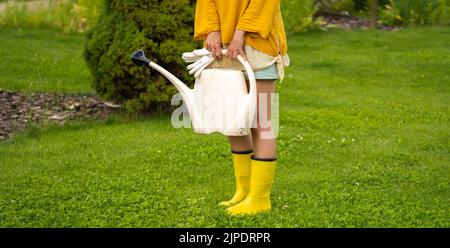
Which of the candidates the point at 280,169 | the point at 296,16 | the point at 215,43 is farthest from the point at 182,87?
the point at 296,16

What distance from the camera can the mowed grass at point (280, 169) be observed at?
3865 millimetres

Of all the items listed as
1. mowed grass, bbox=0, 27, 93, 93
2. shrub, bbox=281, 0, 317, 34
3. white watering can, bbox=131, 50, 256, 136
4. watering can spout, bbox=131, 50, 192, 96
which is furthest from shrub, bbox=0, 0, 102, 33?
white watering can, bbox=131, 50, 256, 136

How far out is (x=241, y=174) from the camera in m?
3.96

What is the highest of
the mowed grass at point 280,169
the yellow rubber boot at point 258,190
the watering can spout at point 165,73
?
the watering can spout at point 165,73

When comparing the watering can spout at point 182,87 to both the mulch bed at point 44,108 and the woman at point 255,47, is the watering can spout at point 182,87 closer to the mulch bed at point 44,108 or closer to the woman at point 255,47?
the woman at point 255,47

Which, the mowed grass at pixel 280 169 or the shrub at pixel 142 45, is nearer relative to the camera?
the mowed grass at pixel 280 169

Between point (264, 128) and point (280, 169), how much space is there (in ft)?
3.81

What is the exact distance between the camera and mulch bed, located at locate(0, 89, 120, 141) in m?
6.08

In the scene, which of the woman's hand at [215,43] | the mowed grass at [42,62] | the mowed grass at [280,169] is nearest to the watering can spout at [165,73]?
the woman's hand at [215,43]

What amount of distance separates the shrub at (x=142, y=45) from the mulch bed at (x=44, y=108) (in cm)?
41

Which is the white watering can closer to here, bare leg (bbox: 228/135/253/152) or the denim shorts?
the denim shorts

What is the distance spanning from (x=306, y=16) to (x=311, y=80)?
378 cm

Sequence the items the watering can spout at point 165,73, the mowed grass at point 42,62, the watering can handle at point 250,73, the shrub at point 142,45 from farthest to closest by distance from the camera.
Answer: the mowed grass at point 42,62 < the shrub at point 142,45 < the watering can spout at point 165,73 < the watering can handle at point 250,73

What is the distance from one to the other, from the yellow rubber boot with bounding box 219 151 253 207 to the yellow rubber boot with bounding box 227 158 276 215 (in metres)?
0.13
